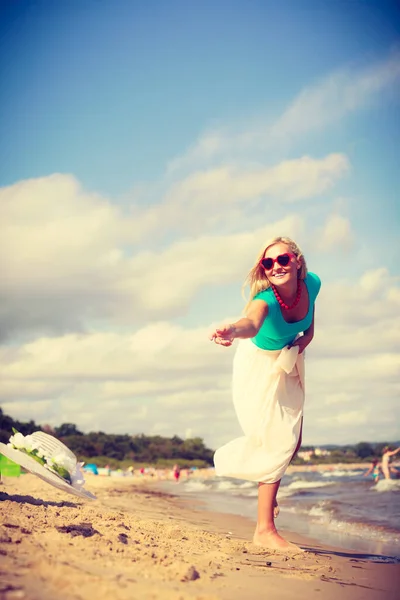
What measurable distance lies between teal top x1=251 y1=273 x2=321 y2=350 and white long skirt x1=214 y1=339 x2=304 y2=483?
9 cm

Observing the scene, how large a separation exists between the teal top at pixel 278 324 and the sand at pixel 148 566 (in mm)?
1446

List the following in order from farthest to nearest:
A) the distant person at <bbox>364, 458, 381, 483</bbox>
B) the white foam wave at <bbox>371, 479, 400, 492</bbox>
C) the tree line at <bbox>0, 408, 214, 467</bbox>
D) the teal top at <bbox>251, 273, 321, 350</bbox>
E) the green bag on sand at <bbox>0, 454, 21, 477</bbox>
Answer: the tree line at <bbox>0, 408, 214, 467</bbox>
the distant person at <bbox>364, 458, 381, 483</bbox>
the white foam wave at <bbox>371, 479, 400, 492</bbox>
the green bag on sand at <bbox>0, 454, 21, 477</bbox>
the teal top at <bbox>251, 273, 321, 350</bbox>

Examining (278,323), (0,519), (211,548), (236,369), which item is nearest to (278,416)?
(236,369)

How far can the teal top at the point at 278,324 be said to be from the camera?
→ 3.75 m

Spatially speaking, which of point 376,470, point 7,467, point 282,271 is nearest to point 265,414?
point 282,271

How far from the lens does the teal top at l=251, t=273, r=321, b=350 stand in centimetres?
375

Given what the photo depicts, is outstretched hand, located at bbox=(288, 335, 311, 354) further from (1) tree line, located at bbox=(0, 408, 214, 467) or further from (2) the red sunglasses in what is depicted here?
(1) tree line, located at bbox=(0, 408, 214, 467)

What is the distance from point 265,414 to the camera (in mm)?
4141

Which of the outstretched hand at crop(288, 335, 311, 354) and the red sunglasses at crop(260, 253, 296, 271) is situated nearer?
the red sunglasses at crop(260, 253, 296, 271)

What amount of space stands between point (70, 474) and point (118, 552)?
187 centimetres

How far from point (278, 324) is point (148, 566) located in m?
1.88

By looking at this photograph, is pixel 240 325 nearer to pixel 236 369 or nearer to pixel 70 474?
pixel 236 369

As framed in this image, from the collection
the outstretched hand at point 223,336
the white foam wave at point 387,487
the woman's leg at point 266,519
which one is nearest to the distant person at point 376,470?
the white foam wave at point 387,487

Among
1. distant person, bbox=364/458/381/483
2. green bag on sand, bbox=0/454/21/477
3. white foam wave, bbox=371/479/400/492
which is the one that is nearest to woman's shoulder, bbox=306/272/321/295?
green bag on sand, bbox=0/454/21/477
